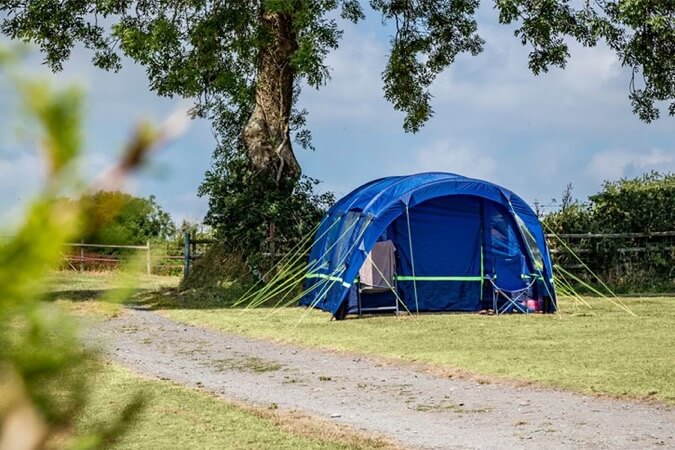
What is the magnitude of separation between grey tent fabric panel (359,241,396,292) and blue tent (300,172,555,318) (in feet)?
0.80

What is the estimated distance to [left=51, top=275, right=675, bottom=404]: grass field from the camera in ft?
28.2

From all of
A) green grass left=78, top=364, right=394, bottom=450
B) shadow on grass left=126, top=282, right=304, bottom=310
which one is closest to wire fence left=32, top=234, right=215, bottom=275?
green grass left=78, top=364, right=394, bottom=450

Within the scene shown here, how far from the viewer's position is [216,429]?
6320mm

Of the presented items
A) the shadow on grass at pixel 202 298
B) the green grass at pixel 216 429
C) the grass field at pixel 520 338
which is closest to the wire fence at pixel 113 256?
the green grass at pixel 216 429

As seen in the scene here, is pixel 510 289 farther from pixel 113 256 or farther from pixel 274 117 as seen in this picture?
pixel 113 256

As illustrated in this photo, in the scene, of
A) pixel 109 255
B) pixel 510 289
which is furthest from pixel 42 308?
pixel 510 289

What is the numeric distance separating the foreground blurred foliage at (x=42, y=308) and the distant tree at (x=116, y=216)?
2 centimetres

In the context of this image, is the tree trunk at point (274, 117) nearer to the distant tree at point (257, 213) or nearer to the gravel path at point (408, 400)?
the distant tree at point (257, 213)

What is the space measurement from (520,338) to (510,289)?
3.72 metres

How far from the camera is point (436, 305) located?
15.2 meters

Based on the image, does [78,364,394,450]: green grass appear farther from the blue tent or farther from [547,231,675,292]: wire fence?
[547,231,675,292]: wire fence

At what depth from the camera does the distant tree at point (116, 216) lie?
2.84 ft

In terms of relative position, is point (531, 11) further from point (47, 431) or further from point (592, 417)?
point (47, 431)

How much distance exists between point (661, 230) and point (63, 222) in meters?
19.5
